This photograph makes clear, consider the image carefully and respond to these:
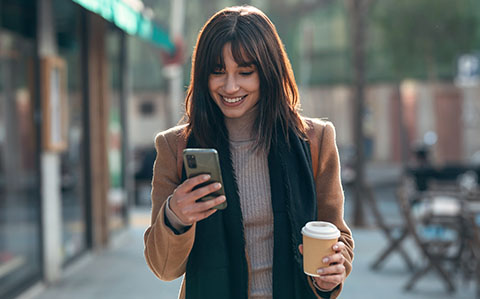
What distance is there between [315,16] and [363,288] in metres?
20.1

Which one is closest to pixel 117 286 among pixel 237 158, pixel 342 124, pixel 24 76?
pixel 24 76

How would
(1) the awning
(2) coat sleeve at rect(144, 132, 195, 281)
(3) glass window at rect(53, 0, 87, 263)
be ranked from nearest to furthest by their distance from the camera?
1. (2) coat sleeve at rect(144, 132, 195, 281)
2. (1) the awning
3. (3) glass window at rect(53, 0, 87, 263)

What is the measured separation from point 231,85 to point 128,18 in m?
4.09

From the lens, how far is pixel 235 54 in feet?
5.35

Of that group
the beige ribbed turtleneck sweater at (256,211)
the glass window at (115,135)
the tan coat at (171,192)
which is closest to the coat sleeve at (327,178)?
the tan coat at (171,192)

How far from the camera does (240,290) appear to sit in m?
1.66

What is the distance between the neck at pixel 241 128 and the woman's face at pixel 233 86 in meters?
0.05

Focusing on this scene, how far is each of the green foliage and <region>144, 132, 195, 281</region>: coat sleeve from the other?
1669 cm

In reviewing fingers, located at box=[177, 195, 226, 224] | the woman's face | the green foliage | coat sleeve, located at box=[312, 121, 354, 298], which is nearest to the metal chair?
coat sleeve, located at box=[312, 121, 354, 298]

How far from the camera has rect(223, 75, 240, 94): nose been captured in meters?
1.65

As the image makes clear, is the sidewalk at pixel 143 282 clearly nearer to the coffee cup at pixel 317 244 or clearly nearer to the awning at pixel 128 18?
the awning at pixel 128 18

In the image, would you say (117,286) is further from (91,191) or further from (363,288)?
(363,288)

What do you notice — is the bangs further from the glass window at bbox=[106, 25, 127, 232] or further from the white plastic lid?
the glass window at bbox=[106, 25, 127, 232]

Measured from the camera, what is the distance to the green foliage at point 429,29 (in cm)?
1731
